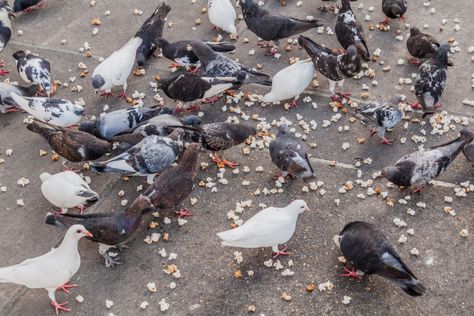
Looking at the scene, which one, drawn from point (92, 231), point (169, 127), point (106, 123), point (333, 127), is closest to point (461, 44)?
point (333, 127)

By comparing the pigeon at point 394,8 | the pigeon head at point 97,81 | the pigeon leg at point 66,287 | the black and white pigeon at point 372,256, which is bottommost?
the pigeon leg at point 66,287

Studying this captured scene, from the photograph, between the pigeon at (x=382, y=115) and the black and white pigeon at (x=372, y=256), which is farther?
the pigeon at (x=382, y=115)

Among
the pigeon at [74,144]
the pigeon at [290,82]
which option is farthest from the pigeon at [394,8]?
the pigeon at [74,144]

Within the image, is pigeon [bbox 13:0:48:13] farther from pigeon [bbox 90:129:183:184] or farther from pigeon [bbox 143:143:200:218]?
pigeon [bbox 143:143:200:218]

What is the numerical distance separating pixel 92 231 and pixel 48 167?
161cm

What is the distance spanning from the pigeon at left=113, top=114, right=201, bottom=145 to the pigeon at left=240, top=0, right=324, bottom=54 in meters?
1.87

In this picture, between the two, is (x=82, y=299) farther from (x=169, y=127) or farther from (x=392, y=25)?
(x=392, y=25)

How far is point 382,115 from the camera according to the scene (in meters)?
6.40

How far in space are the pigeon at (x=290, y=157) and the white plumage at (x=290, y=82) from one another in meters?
0.91

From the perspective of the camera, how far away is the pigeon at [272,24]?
7652mm

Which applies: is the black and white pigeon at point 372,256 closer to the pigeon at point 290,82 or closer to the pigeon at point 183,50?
the pigeon at point 290,82

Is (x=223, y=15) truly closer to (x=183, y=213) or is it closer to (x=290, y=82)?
(x=290, y=82)

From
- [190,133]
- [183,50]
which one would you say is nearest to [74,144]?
[190,133]

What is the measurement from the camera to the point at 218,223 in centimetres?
587
